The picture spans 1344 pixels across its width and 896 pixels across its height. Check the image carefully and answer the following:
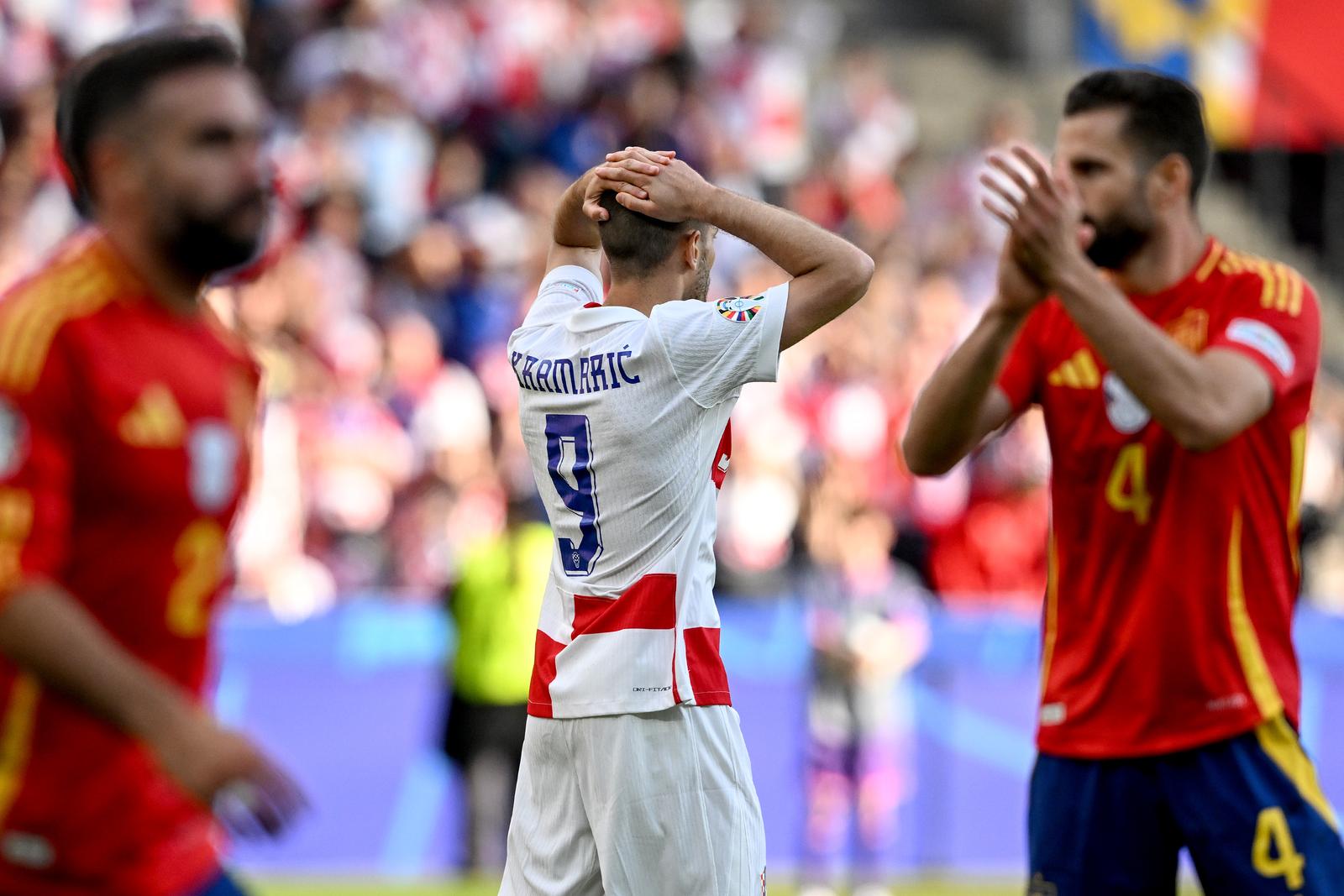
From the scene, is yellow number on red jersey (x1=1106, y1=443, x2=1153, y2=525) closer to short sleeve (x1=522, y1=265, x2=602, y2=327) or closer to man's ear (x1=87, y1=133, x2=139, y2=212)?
short sleeve (x1=522, y1=265, x2=602, y2=327)

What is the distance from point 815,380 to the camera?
14.0 metres

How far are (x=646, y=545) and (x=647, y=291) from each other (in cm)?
63

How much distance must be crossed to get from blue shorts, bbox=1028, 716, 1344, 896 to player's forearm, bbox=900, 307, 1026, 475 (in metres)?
0.90

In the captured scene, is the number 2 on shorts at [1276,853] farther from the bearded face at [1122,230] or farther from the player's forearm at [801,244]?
the player's forearm at [801,244]

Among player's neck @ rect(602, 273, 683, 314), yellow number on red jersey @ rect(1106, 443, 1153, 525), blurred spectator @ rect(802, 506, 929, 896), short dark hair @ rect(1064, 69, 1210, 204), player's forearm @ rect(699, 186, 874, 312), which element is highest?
short dark hair @ rect(1064, 69, 1210, 204)

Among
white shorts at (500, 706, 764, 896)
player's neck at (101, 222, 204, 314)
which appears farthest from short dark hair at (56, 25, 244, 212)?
white shorts at (500, 706, 764, 896)

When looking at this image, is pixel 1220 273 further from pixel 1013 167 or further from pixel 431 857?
pixel 431 857

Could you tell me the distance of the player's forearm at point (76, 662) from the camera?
279cm

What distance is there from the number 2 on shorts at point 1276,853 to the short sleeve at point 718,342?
1682 mm

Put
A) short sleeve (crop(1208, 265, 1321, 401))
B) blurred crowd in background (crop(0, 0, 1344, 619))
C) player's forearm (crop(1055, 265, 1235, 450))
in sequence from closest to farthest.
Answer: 1. player's forearm (crop(1055, 265, 1235, 450))
2. short sleeve (crop(1208, 265, 1321, 401))
3. blurred crowd in background (crop(0, 0, 1344, 619))

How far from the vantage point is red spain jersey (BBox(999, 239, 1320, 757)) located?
174 inches

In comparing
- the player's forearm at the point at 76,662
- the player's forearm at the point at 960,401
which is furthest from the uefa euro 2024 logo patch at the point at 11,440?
the player's forearm at the point at 960,401

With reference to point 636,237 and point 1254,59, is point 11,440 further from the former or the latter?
point 1254,59

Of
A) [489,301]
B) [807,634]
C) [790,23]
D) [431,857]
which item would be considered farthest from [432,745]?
[790,23]
